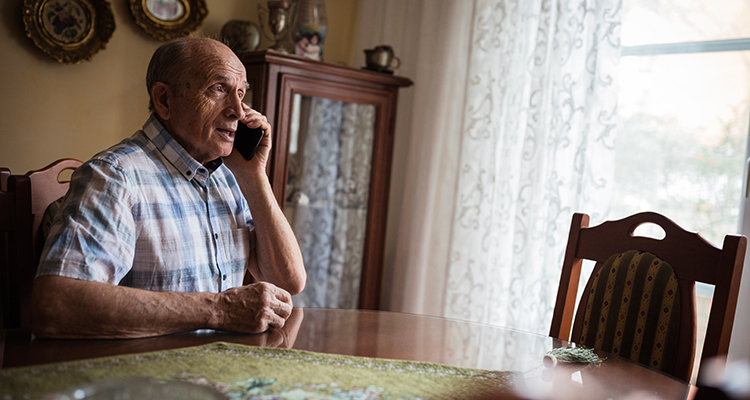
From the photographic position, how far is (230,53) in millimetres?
1546

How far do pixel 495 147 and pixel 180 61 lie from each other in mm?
1584

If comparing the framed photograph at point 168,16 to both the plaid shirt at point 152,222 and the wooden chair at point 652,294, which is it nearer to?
the plaid shirt at point 152,222

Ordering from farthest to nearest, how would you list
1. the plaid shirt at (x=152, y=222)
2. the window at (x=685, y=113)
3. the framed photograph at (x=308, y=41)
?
the framed photograph at (x=308, y=41) < the window at (x=685, y=113) < the plaid shirt at (x=152, y=222)

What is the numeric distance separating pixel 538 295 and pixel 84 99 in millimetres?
2114

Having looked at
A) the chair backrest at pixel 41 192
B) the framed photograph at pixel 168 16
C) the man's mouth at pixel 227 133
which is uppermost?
the framed photograph at pixel 168 16

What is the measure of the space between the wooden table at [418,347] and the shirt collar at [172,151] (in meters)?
0.44

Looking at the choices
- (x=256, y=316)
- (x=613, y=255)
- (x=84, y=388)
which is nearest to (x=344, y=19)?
(x=613, y=255)

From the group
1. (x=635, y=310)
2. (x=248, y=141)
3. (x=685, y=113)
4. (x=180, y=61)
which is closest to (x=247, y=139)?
(x=248, y=141)

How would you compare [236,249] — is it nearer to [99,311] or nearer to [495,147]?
[99,311]

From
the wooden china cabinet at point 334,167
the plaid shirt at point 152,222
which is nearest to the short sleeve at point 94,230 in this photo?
the plaid shirt at point 152,222

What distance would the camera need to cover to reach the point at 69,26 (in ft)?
7.79

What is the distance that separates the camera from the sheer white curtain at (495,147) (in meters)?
2.36

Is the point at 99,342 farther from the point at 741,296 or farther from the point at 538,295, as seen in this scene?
the point at 741,296

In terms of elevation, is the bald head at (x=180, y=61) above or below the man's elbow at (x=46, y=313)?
above
